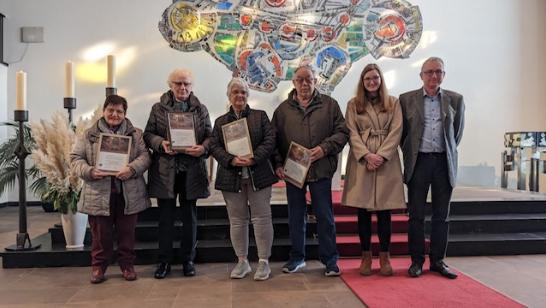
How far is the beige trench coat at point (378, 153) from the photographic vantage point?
2953 millimetres

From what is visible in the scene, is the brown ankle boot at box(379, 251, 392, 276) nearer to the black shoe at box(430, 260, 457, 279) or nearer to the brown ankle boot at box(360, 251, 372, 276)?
the brown ankle boot at box(360, 251, 372, 276)

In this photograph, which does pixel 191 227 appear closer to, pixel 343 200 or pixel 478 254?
pixel 343 200

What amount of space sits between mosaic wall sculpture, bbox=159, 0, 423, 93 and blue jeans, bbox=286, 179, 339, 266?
3.95 meters

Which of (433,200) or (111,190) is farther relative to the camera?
(433,200)

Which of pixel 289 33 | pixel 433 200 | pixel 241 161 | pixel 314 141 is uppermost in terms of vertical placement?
pixel 289 33

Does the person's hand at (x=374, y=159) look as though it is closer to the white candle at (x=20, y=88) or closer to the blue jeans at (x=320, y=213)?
the blue jeans at (x=320, y=213)

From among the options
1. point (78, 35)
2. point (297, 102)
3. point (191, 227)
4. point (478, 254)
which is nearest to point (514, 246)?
point (478, 254)

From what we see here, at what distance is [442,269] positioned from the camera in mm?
3031

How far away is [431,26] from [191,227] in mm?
5730

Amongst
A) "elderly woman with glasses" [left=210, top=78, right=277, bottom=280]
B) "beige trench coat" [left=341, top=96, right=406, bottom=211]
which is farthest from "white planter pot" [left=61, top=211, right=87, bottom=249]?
"beige trench coat" [left=341, top=96, right=406, bottom=211]

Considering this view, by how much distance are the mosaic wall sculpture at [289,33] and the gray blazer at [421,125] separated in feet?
12.8

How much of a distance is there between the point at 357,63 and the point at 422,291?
15.9ft

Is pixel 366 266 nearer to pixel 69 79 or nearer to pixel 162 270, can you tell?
pixel 162 270

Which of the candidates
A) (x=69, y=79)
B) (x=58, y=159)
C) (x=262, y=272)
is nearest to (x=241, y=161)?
(x=262, y=272)
